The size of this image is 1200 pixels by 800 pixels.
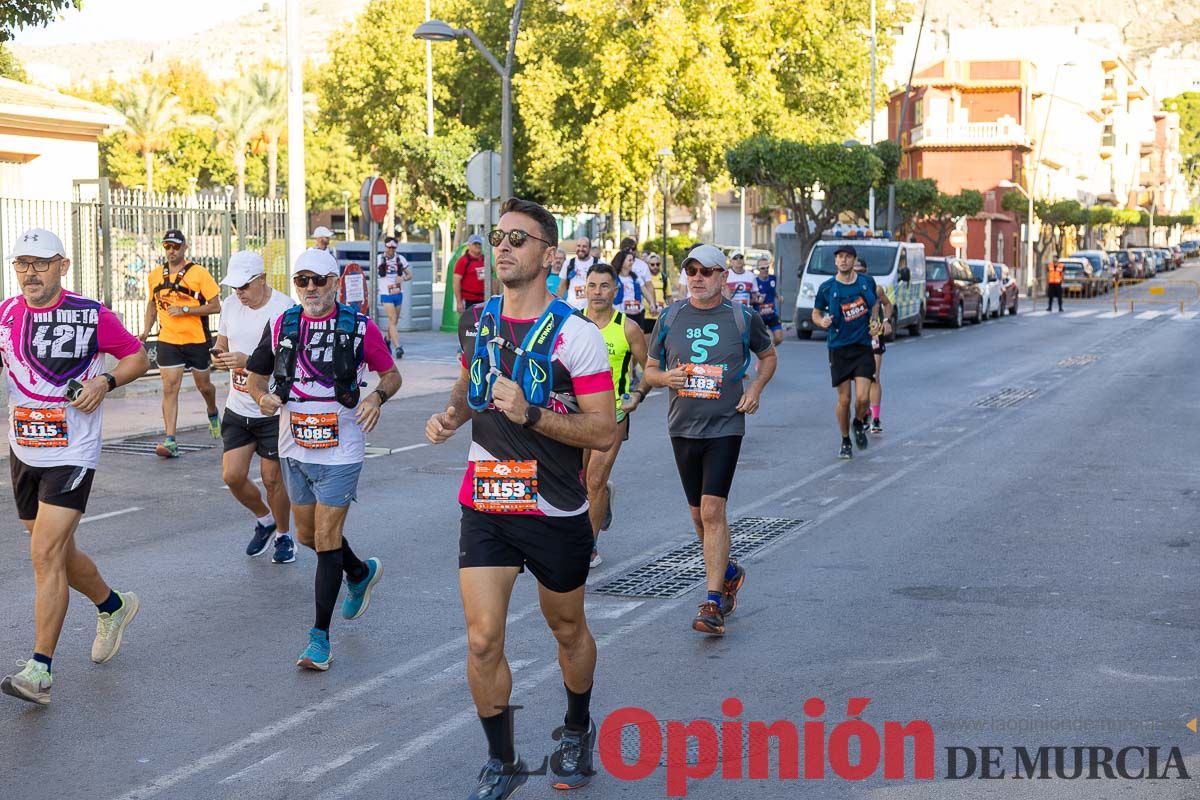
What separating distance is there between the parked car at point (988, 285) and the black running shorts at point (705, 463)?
34308mm

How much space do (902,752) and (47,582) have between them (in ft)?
11.5

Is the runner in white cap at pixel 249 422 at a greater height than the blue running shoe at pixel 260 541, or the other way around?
the runner in white cap at pixel 249 422

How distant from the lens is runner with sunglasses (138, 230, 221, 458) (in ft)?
43.8

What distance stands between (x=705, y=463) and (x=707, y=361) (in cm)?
56

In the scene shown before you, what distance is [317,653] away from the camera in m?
6.63

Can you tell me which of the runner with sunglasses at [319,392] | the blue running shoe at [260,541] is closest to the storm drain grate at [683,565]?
the runner with sunglasses at [319,392]

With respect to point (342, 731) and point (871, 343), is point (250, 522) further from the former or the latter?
point (871, 343)

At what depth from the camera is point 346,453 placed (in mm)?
6902

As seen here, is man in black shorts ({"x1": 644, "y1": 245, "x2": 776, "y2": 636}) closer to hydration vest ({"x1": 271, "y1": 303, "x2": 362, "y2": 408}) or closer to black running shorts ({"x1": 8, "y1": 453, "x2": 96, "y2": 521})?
hydration vest ({"x1": 271, "y1": 303, "x2": 362, "y2": 408})

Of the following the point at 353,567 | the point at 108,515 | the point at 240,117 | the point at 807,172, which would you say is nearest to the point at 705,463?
the point at 353,567

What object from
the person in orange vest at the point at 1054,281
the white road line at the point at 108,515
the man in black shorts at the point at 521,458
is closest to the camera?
the man in black shorts at the point at 521,458

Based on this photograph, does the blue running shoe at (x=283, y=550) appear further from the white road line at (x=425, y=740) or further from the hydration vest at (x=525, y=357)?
the hydration vest at (x=525, y=357)

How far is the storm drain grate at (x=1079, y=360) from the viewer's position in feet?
82.2

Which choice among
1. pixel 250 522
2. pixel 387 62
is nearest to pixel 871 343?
pixel 250 522
